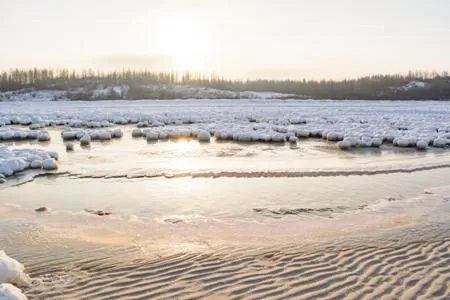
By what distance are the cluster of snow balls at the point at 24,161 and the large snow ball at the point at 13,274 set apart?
685cm

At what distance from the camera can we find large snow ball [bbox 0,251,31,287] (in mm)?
5020

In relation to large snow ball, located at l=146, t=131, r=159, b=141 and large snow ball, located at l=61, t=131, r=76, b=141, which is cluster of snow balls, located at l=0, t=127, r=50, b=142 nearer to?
large snow ball, located at l=61, t=131, r=76, b=141

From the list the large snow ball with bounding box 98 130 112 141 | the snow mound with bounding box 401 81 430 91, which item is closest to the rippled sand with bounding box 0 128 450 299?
the large snow ball with bounding box 98 130 112 141

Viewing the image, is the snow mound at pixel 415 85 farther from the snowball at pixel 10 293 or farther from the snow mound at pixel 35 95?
the snowball at pixel 10 293

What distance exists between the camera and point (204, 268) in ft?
18.1

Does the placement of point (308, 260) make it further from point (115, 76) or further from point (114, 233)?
point (115, 76)

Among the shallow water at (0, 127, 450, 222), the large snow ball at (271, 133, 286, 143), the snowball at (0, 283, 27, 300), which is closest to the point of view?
the snowball at (0, 283, 27, 300)

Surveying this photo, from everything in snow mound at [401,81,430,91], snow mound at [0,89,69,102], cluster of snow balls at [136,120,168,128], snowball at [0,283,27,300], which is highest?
snow mound at [401,81,430,91]

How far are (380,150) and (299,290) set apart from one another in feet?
42.7

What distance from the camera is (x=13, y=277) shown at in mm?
5051

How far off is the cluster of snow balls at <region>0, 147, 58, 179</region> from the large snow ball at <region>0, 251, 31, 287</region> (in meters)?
6.85

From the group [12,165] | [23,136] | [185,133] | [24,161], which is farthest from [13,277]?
[23,136]

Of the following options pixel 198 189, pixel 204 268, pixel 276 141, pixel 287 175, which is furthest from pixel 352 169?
pixel 204 268

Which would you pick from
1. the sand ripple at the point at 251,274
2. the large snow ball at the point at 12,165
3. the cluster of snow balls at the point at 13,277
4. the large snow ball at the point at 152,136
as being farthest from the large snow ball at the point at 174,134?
the cluster of snow balls at the point at 13,277
